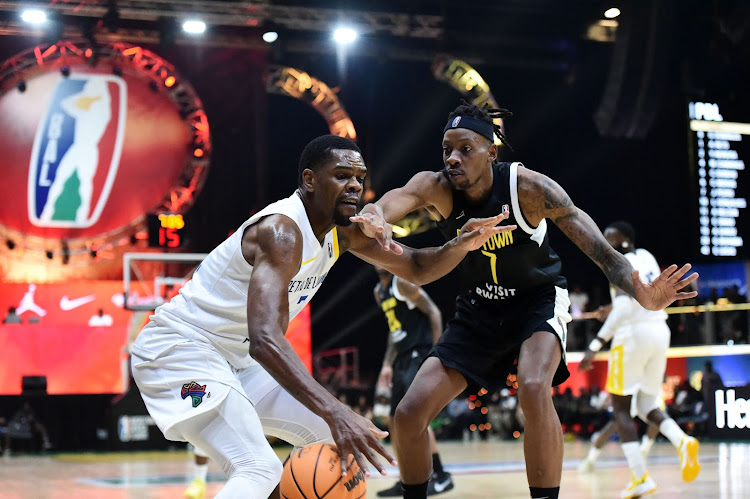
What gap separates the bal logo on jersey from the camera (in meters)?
15.1

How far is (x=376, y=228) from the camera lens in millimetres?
3646

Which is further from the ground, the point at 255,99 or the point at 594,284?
the point at 255,99

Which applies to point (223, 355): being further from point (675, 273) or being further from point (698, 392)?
point (698, 392)

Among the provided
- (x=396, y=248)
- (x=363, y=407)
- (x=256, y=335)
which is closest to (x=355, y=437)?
(x=256, y=335)

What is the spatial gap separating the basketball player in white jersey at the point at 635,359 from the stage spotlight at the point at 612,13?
821cm

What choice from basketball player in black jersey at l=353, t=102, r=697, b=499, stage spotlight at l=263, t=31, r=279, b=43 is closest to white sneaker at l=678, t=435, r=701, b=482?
basketball player in black jersey at l=353, t=102, r=697, b=499

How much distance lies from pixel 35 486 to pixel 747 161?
997 cm

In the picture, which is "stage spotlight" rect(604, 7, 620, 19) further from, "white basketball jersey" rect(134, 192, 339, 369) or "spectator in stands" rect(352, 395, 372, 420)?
"white basketball jersey" rect(134, 192, 339, 369)

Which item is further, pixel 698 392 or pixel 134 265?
pixel 134 265

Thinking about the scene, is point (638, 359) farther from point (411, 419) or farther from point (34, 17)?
point (34, 17)

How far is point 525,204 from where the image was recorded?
4.38m

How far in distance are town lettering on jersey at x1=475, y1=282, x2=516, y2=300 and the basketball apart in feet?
4.43

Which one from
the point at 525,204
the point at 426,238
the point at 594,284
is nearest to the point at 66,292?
the point at 426,238

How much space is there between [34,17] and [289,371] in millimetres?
12752
